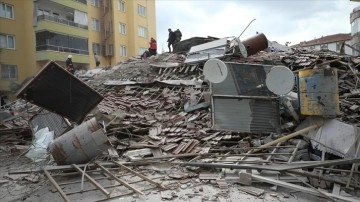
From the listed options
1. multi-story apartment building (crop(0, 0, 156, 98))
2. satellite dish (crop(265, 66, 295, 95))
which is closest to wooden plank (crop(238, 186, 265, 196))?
satellite dish (crop(265, 66, 295, 95))

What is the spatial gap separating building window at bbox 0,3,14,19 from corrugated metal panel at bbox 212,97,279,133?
92.1 feet

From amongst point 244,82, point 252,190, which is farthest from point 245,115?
point 252,190

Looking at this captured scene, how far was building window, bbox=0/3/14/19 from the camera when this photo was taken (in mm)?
28478

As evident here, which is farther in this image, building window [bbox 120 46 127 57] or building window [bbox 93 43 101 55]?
building window [bbox 120 46 127 57]

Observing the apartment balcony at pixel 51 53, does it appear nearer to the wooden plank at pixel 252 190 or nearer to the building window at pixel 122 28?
the building window at pixel 122 28

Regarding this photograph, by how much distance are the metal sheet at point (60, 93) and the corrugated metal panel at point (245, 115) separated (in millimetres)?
3462

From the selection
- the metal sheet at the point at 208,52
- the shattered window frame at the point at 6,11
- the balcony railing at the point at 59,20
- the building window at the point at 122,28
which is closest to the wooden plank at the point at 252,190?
the metal sheet at the point at 208,52

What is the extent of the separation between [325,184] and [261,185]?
111cm

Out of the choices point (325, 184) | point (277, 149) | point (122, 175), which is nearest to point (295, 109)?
point (277, 149)

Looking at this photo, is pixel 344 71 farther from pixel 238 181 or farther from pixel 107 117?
pixel 107 117

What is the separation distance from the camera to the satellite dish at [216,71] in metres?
7.93

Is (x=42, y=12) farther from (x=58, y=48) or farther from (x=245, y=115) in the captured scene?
(x=245, y=115)

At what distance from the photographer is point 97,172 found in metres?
6.60

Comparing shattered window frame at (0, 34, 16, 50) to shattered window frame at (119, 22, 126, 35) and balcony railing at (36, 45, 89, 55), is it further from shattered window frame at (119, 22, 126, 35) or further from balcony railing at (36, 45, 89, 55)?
shattered window frame at (119, 22, 126, 35)
